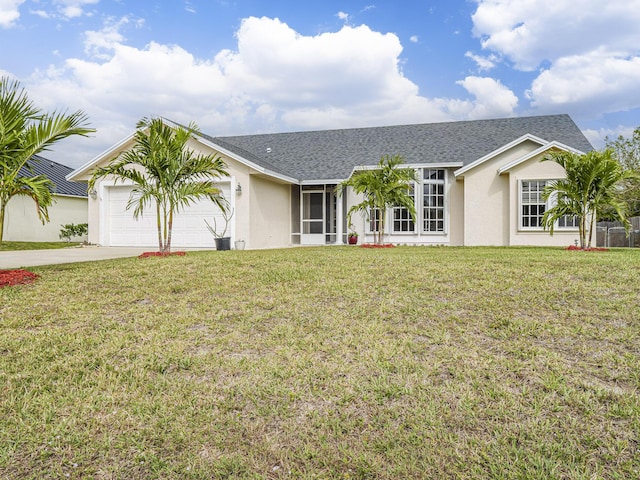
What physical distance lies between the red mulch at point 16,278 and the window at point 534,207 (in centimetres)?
1525

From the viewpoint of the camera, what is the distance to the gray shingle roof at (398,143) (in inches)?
743

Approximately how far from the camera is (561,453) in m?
2.71

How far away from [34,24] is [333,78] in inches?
404

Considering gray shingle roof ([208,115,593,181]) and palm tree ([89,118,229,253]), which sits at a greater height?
gray shingle roof ([208,115,593,181])

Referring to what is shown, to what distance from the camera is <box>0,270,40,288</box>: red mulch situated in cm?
688

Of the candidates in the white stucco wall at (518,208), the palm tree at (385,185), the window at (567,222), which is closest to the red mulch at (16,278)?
the palm tree at (385,185)

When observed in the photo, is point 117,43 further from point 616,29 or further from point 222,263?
point 616,29

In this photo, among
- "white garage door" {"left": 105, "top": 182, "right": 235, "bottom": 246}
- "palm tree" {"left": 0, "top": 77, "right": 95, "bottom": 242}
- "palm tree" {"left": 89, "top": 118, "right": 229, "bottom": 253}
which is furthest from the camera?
"white garage door" {"left": 105, "top": 182, "right": 235, "bottom": 246}

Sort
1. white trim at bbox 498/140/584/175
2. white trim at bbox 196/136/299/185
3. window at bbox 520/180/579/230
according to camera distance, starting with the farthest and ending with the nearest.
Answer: window at bbox 520/180/579/230 < white trim at bbox 498/140/584/175 < white trim at bbox 196/136/299/185

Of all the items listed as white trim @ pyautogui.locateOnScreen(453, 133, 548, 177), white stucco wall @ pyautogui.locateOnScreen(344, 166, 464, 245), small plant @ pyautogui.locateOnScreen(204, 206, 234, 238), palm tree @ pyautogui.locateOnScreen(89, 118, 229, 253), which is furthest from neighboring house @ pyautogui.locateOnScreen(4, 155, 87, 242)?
white trim @ pyautogui.locateOnScreen(453, 133, 548, 177)

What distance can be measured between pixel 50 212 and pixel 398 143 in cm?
1783

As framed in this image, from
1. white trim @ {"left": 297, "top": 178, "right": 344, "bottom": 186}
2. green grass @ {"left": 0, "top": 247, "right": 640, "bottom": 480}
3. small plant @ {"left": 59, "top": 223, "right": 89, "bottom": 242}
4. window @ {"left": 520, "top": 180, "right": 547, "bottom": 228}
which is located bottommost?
green grass @ {"left": 0, "top": 247, "right": 640, "bottom": 480}

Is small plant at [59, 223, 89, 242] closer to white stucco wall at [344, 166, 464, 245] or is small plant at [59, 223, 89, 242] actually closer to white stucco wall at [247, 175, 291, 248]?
white stucco wall at [247, 175, 291, 248]

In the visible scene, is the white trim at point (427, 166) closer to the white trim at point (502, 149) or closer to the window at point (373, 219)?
the white trim at point (502, 149)
